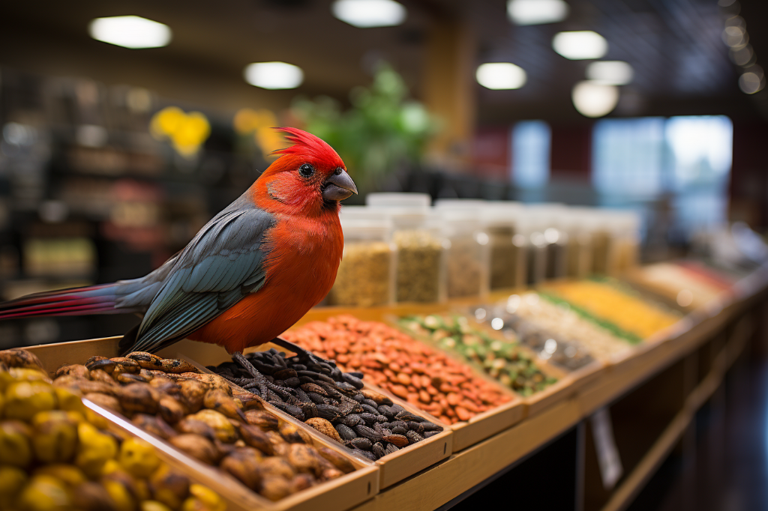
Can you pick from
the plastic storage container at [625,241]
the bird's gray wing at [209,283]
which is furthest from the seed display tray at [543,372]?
the plastic storage container at [625,241]

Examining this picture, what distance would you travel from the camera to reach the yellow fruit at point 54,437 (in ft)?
2.38

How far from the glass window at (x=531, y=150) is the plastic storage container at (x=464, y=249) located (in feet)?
Answer: 43.9

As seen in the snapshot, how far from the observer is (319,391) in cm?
117

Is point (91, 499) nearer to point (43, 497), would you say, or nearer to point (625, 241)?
point (43, 497)

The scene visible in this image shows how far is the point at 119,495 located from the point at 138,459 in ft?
0.23

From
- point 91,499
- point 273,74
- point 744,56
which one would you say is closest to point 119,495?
point 91,499

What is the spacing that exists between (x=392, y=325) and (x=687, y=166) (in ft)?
47.3

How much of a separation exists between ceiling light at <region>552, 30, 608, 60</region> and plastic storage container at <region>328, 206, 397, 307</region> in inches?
222

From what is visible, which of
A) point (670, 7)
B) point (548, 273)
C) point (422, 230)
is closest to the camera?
point (422, 230)

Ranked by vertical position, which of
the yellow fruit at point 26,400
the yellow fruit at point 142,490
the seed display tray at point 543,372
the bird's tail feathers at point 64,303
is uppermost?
the bird's tail feathers at point 64,303

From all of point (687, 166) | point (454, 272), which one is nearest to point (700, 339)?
point (454, 272)

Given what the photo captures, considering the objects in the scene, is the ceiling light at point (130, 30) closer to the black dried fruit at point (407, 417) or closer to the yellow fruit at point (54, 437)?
the black dried fruit at point (407, 417)

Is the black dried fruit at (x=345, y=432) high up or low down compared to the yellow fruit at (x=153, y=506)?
down

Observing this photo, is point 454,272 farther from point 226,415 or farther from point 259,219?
point 226,415
